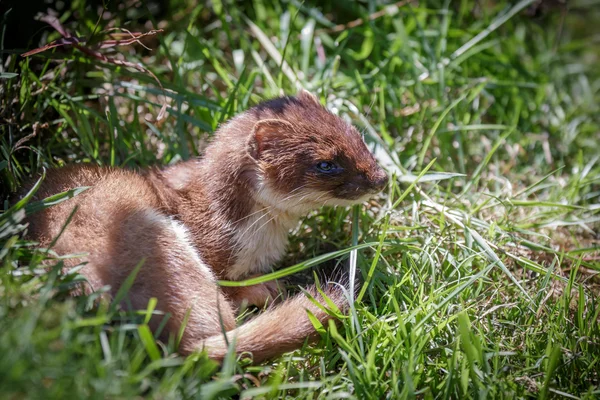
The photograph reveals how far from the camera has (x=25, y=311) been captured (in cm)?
192

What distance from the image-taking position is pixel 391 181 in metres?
3.50

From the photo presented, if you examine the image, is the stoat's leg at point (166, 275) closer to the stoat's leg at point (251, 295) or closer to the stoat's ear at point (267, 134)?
the stoat's leg at point (251, 295)

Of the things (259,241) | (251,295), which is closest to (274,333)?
(251,295)

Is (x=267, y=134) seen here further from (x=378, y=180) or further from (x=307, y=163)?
(x=378, y=180)

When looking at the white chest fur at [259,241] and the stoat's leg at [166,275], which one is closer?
the stoat's leg at [166,275]

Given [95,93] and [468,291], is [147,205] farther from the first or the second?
[468,291]

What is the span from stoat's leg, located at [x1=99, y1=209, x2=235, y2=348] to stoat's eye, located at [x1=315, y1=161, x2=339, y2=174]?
0.79m

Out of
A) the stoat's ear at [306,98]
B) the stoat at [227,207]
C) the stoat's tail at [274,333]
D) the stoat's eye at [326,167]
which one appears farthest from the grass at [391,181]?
the stoat's ear at [306,98]

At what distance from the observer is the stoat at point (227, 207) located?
2570 mm

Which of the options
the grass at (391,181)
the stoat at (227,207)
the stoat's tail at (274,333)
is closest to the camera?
the grass at (391,181)

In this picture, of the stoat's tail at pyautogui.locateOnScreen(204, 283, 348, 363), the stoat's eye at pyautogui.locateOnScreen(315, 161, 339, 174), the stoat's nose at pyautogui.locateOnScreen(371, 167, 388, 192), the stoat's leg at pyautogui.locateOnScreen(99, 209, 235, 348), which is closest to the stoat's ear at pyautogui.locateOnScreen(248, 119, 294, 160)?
the stoat's eye at pyautogui.locateOnScreen(315, 161, 339, 174)

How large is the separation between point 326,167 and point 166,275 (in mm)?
1000

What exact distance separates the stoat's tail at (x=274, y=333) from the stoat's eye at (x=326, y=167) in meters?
0.68

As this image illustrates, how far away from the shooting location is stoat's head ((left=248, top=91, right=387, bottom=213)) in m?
2.98
